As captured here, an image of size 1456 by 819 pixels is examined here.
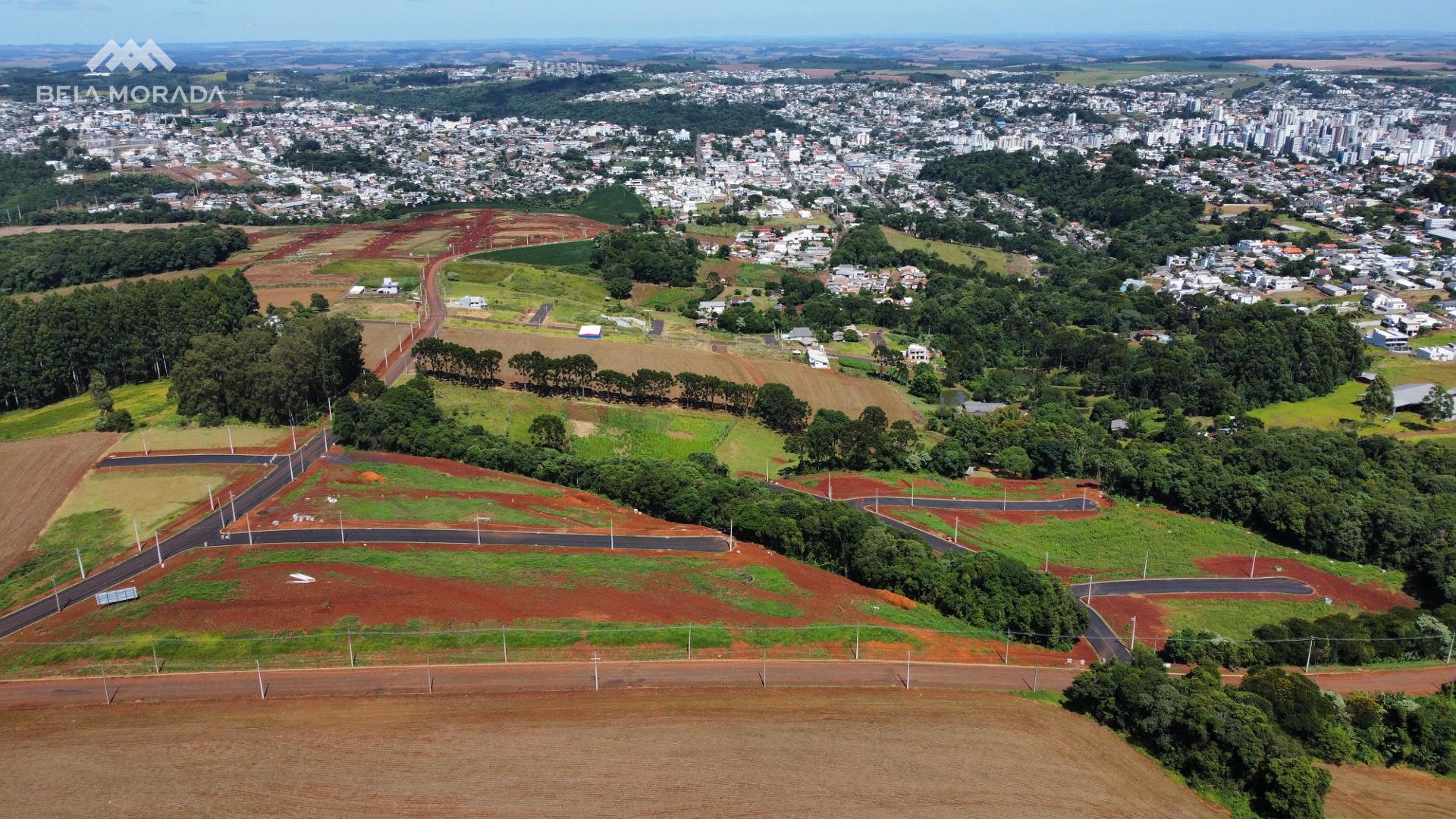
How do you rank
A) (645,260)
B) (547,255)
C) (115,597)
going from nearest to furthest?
(115,597) → (645,260) → (547,255)

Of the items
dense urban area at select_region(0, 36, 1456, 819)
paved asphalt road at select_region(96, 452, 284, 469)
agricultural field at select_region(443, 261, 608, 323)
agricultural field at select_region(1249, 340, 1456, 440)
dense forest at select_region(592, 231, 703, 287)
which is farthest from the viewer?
dense forest at select_region(592, 231, 703, 287)

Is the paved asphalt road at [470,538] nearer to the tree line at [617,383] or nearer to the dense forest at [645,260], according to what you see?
the tree line at [617,383]

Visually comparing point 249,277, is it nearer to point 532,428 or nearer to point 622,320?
point 622,320

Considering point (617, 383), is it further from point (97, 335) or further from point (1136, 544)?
point (97, 335)

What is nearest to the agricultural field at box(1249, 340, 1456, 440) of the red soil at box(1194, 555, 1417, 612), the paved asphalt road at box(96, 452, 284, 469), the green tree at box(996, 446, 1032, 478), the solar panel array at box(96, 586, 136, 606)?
the green tree at box(996, 446, 1032, 478)

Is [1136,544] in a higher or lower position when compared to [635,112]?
lower

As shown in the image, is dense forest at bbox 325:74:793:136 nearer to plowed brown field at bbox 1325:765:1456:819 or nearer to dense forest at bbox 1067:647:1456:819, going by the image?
dense forest at bbox 1067:647:1456:819

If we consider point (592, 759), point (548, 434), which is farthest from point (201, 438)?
point (592, 759)
